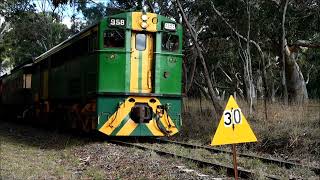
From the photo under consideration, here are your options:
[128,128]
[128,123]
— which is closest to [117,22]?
[128,123]

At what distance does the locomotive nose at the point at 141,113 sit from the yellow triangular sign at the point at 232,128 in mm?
6130

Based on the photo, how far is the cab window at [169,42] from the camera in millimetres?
13765

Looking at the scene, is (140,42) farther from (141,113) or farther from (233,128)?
(233,128)

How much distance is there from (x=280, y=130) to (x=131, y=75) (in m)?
4.10

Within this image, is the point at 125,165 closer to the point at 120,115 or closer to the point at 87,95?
the point at 120,115

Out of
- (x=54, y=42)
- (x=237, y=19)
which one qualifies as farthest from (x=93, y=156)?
(x=54, y=42)

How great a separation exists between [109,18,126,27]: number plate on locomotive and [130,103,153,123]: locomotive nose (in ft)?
7.09

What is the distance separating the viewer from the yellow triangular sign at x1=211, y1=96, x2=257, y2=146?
23.7 ft

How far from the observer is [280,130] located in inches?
500

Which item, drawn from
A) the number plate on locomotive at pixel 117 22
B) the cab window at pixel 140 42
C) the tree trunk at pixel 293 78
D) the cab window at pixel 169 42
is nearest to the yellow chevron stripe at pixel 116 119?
the cab window at pixel 140 42

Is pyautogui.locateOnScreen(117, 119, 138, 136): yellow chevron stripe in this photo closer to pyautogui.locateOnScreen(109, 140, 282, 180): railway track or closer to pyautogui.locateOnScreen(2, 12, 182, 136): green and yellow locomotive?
pyautogui.locateOnScreen(2, 12, 182, 136): green and yellow locomotive

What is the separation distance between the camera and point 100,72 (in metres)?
12.9

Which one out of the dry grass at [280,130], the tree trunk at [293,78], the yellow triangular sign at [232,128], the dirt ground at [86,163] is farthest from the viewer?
the tree trunk at [293,78]

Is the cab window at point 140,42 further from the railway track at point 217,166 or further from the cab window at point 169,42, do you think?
the railway track at point 217,166
